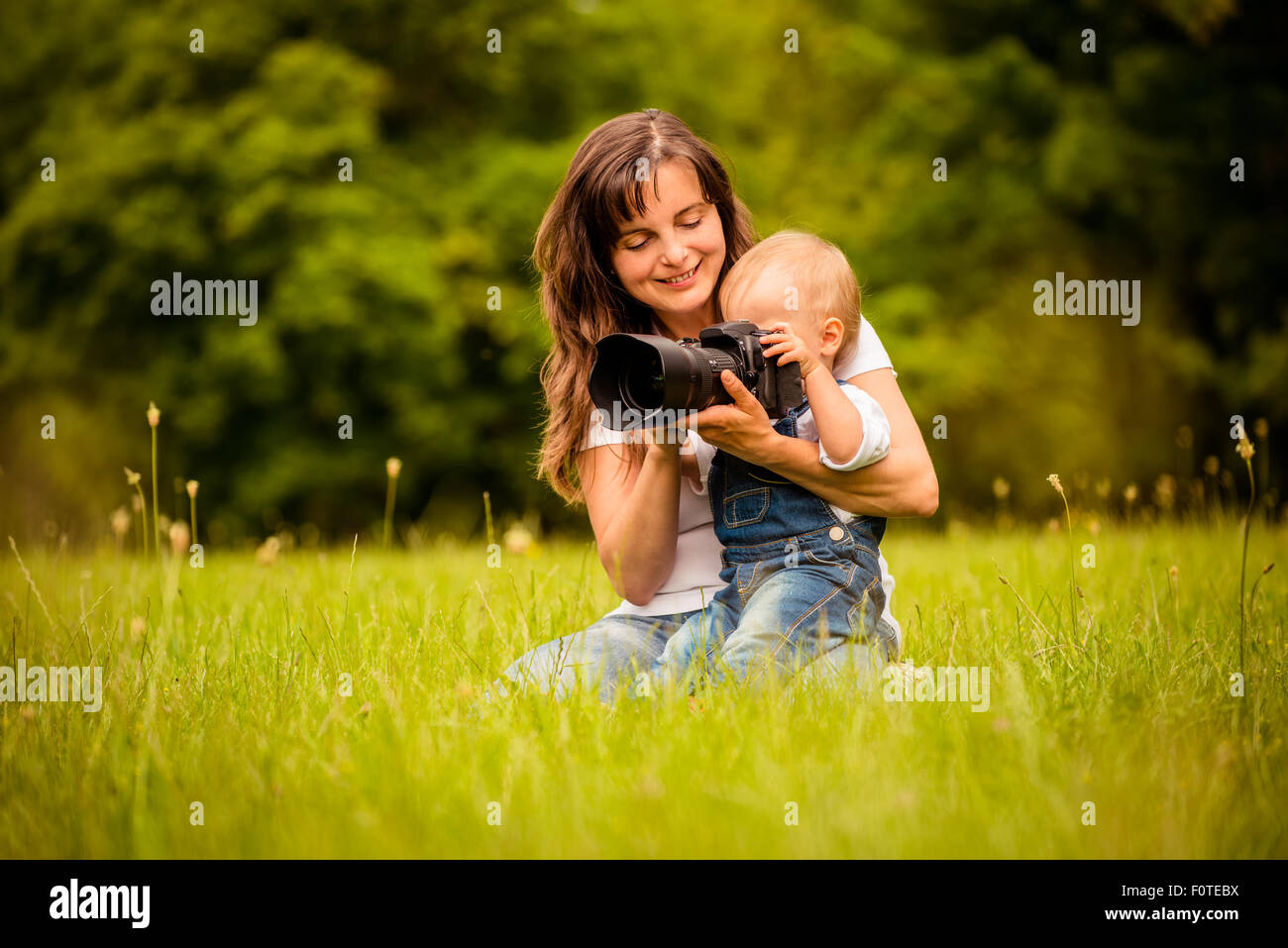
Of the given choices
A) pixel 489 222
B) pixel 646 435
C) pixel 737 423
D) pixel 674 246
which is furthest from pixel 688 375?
pixel 489 222

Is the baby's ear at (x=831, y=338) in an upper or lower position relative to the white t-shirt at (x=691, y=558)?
upper

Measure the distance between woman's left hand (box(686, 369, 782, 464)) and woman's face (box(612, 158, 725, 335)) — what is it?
48 cm

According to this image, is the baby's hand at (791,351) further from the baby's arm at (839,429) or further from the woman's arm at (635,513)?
the woman's arm at (635,513)

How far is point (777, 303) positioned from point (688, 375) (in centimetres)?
37

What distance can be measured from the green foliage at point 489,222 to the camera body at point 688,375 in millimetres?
7363

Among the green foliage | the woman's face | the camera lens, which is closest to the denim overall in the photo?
the camera lens

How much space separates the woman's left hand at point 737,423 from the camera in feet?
7.11

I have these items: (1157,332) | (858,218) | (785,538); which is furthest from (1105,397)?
(785,538)

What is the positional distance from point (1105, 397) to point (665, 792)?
421 inches

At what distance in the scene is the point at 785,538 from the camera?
2.44 metres

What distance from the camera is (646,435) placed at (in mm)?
2391

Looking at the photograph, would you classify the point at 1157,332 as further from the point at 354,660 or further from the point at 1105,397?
the point at 354,660

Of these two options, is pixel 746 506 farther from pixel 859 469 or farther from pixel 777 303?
pixel 777 303

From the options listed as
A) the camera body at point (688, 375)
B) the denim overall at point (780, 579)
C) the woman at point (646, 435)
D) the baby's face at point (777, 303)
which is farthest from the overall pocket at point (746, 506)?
the baby's face at point (777, 303)
